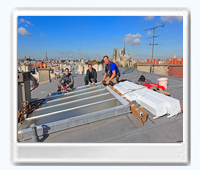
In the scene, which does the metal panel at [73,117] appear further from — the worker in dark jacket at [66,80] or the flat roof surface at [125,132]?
the worker in dark jacket at [66,80]

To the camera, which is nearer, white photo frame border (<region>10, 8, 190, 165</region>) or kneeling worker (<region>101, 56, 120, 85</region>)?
white photo frame border (<region>10, 8, 190, 165</region>)

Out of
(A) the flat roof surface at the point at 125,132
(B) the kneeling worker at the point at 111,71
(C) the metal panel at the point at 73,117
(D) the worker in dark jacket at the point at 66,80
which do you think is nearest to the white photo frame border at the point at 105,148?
(A) the flat roof surface at the point at 125,132

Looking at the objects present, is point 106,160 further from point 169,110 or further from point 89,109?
point 169,110

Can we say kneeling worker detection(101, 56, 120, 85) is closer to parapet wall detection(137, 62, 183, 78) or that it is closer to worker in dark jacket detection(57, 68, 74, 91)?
worker in dark jacket detection(57, 68, 74, 91)

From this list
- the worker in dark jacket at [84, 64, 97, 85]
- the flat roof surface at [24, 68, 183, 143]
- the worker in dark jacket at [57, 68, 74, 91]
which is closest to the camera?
the flat roof surface at [24, 68, 183, 143]

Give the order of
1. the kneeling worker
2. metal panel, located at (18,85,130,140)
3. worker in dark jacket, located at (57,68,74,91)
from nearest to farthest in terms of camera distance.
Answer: metal panel, located at (18,85,130,140) → the kneeling worker → worker in dark jacket, located at (57,68,74,91)

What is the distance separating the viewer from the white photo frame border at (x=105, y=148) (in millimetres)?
2350

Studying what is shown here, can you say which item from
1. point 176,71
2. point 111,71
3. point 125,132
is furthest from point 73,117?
point 176,71

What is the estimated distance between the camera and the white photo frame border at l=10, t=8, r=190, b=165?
7.71 feet

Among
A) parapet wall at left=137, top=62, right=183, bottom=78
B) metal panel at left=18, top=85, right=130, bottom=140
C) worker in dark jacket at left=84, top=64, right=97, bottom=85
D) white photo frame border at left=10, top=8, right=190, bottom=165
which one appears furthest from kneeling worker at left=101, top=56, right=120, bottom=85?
parapet wall at left=137, top=62, right=183, bottom=78

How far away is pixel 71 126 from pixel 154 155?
1.64 metres

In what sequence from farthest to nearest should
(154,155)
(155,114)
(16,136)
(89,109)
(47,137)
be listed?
1. (89,109)
2. (155,114)
3. (47,137)
4. (16,136)
5. (154,155)

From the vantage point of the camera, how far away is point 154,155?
2350 millimetres
